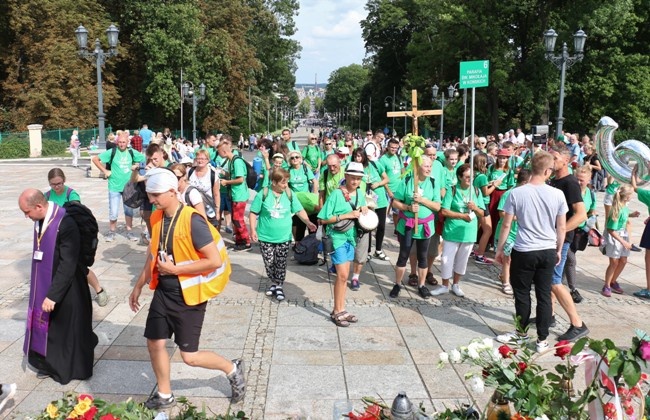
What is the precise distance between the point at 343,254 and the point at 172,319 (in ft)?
7.89

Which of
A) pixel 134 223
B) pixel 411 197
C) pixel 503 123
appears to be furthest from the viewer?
pixel 503 123

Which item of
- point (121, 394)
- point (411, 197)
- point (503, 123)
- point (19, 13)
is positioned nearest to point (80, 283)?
point (121, 394)

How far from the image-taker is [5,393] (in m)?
4.06

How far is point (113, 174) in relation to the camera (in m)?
9.67

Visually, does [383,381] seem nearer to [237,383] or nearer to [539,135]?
[237,383]

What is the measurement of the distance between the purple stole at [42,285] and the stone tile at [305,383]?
1.80m

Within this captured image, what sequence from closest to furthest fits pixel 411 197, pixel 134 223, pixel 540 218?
1. pixel 540 218
2. pixel 411 197
3. pixel 134 223

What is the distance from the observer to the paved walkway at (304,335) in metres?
4.45

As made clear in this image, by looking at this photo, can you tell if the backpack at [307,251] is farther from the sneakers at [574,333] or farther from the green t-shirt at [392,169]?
the sneakers at [574,333]

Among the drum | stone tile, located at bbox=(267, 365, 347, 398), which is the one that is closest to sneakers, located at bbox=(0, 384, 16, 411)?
stone tile, located at bbox=(267, 365, 347, 398)

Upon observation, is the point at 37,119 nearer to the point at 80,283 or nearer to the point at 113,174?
the point at 113,174

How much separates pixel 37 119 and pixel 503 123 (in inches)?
1251

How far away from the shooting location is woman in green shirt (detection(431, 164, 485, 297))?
6.77 metres

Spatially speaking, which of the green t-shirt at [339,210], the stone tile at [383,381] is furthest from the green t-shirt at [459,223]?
the stone tile at [383,381]
